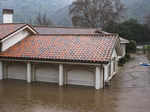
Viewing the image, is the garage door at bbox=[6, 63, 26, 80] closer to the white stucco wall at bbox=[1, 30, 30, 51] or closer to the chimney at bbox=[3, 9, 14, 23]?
the white stucco wall at bbox=[1, 30, 30, 51]

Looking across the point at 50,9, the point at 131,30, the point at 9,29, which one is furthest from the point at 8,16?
the point at 50,9

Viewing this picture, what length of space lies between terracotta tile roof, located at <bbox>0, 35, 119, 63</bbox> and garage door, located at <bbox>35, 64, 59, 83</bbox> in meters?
1.14

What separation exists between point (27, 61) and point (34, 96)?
3762mm

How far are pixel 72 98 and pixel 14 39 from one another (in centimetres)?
804

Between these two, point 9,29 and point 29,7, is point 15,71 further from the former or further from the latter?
point 29,7

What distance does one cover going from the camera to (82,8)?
56.2m

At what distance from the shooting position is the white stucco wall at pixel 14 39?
1771 cm

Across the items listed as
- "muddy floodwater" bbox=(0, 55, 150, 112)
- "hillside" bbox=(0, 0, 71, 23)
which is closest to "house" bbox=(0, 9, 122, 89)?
"muddy floodwater" bbox=(0, 55, 150, 112)

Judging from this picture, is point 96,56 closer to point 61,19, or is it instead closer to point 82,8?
point 82,8

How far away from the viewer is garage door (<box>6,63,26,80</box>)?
707 inches

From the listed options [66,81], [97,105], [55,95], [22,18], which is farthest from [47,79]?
[22,18]

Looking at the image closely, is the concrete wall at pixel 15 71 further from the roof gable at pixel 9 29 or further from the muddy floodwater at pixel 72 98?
the roof gable at pixel 9 29

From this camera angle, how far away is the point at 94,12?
2221 inches

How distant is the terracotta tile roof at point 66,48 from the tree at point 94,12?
37.5m
